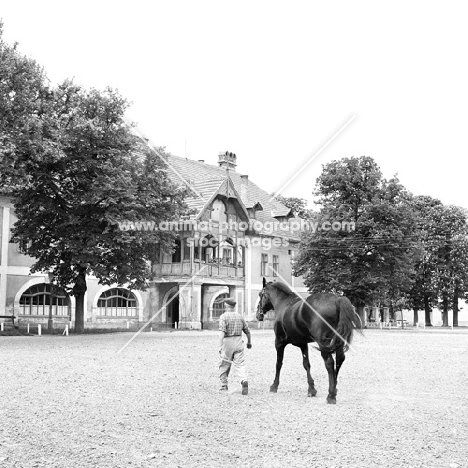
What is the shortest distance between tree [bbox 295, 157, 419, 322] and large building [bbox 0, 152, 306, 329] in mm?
5838

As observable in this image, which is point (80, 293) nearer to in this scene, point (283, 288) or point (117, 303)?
point (117, 303)

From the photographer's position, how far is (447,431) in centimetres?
888

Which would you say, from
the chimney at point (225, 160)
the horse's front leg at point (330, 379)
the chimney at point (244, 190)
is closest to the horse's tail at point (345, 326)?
the horse's front leg at point (330, 379)

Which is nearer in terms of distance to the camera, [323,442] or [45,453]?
[45,453]

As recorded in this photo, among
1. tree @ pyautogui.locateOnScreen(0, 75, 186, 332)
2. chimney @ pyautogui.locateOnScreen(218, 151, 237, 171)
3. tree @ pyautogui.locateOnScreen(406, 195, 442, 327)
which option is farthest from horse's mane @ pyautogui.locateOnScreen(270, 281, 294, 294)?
tree @ pyautogui.locateOnScreen(406, 195, 442, 327)

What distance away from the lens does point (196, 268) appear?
1922 inches

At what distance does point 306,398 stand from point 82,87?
2307cm

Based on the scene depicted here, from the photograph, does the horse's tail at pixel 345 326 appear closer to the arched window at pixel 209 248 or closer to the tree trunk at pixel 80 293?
the tree trunk at pixel 80 293

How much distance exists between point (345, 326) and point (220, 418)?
2850mm

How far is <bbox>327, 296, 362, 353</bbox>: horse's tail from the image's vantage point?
11.4 meters

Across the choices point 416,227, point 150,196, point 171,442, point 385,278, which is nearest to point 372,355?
point 150,196

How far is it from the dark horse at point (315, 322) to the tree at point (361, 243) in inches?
1412

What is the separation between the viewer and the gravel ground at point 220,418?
730 cm

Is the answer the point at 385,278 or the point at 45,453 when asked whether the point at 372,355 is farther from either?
the point at 385,278
